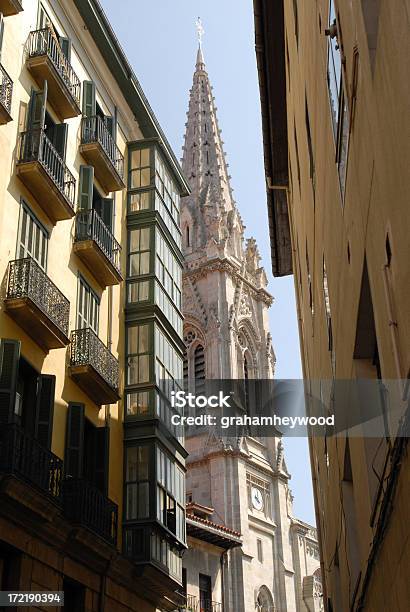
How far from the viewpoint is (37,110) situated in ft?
56.7

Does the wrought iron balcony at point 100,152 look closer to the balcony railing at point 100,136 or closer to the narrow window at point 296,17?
the balcony railing at point 100,136

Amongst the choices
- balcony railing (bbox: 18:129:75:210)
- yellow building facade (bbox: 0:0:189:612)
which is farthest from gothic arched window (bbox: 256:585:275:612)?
balcony railing (bbox: 18:129:75:210)

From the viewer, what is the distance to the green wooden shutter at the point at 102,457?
17.6m

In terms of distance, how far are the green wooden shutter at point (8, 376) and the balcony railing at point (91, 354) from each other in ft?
9.64

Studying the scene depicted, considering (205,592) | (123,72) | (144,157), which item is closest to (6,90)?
(123,72)

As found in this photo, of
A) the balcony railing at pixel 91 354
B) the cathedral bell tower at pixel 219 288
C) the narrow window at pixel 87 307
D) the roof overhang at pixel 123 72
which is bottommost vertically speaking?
the balcony railing at pixel 91 354

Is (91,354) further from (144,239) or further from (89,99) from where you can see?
(89,99)

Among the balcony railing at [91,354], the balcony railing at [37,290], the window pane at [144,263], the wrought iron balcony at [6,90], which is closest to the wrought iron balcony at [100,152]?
the window pane at [144,263]

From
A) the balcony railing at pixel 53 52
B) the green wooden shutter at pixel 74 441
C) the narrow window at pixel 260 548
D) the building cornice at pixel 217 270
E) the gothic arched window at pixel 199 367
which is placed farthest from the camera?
the building cornice at pixel 217 270

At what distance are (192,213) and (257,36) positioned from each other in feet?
173

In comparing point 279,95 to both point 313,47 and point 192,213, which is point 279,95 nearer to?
point 313,47

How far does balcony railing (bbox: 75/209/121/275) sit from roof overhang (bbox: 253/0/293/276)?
557 centimetres

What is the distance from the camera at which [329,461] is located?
591 inches

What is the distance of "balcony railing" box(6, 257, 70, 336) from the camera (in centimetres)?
1522
